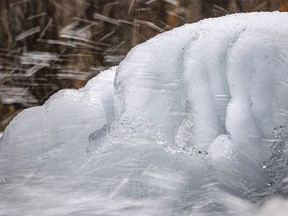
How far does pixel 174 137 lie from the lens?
170 cm

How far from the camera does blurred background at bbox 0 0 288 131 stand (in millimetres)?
5938

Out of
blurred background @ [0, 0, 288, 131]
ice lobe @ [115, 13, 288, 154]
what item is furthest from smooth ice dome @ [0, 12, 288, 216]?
blurred background @ [0, 0, 288, 131]

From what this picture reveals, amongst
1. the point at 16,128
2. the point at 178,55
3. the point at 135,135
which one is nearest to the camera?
A: the point at 135,135

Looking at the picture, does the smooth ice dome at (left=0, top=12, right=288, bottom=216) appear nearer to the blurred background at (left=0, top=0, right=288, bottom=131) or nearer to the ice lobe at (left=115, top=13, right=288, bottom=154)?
the ice lobe at (left=115, top=13, right=288, bottom=154)

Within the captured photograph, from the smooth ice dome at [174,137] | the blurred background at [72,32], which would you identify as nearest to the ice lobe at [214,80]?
the smooth ice dome at [174,137]

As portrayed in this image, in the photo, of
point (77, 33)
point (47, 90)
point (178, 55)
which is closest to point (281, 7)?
point (77, 33)

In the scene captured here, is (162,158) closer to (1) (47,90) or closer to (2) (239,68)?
(2) (239,68)

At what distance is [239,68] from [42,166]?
2.64 feet

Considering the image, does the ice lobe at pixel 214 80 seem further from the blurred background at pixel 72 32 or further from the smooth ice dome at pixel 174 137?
the blurred background at pixel 72 32

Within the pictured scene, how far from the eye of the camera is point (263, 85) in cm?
160

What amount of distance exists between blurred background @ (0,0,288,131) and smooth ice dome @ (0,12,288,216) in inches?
159

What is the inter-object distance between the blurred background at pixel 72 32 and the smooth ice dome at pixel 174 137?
4.04 metres

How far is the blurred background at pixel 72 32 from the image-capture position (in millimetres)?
5938

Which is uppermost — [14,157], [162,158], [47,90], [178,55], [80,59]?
[178,55]
